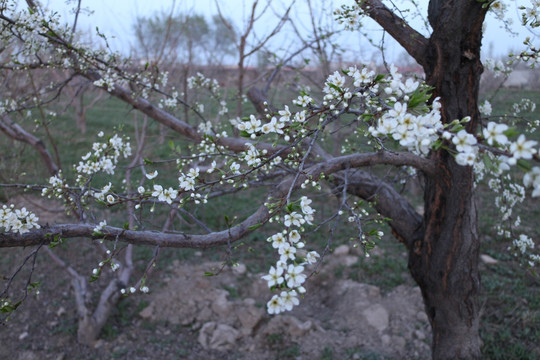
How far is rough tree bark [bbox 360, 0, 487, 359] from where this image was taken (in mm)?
2385

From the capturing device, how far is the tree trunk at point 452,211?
2383 mm

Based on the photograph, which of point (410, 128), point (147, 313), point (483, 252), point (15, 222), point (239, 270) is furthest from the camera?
point (483, 252)

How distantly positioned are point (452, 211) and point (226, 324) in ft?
8.11

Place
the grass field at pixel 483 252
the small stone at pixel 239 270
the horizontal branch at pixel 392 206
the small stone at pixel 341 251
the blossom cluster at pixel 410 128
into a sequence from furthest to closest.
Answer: the small stone at pixel 341 251 → the small stone at pixel 239 270 → the grass field at pixel 483 252 → the horizontal branch at pixel 392 206 → the blossom cluster at pixel 410 128

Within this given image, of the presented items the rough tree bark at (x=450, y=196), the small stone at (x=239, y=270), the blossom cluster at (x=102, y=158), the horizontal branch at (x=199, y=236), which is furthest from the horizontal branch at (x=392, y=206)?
the small stone at (x=239, y=270)

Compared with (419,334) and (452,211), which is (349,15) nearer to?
(452,211)

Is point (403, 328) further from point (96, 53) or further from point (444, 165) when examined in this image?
point (96, 53)

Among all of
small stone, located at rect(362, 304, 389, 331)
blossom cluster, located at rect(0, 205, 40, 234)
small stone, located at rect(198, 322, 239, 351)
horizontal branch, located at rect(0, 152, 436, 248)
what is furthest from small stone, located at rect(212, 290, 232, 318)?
blossom cluster, located at rect(0, 205, 40, 234)

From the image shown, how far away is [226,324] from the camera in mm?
4062

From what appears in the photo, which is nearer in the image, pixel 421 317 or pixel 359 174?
pixel 359 174

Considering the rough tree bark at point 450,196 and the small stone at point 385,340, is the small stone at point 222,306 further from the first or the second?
the rough tree bark at point 450,196

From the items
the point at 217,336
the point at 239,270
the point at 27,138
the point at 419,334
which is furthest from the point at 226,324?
the point at 27,138

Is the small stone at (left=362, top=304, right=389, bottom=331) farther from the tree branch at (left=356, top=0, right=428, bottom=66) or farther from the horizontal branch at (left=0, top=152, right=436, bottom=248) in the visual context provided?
the tree branch at (left=356, top=0, right=428, bottom=66)

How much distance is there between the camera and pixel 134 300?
14.9 ft
